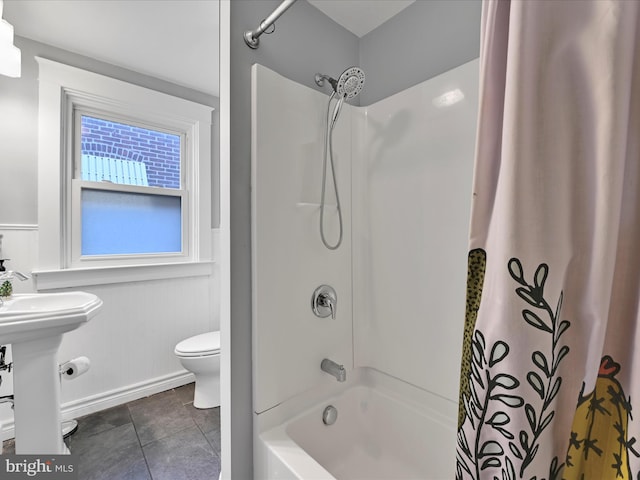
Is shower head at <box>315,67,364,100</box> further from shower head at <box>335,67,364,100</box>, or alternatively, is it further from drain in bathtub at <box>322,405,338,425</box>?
drain in bathtub at <box>322,405,338,425</box>

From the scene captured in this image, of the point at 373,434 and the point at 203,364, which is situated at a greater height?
the point at 203,364

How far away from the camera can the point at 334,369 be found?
4.18ft

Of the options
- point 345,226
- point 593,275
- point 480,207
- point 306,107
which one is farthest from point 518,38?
point 345,226

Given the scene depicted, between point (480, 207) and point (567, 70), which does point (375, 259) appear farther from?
point (567, 70)

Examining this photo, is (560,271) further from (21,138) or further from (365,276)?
(21,138)

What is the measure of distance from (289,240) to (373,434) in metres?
1.04

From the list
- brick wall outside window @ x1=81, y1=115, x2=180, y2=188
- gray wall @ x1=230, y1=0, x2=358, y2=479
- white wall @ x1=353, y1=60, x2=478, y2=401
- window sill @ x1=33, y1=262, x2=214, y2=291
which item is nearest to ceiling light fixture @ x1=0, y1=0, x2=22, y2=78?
brick wall outside window @ x1=81, y1=115, x2=180, y2=188

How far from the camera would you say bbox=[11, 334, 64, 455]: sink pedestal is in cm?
137

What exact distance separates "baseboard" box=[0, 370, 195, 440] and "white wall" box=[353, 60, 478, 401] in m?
1.67

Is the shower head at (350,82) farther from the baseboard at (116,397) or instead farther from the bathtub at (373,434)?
the baseboard at (116,397)

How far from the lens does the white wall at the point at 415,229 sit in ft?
4.01

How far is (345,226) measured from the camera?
1.48 m

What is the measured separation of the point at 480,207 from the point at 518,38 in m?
0.31

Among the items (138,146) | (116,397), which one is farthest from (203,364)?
(138,146)
